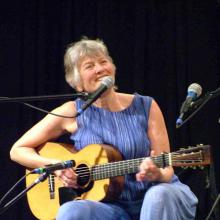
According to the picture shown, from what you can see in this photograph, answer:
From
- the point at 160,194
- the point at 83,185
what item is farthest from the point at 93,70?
the point at 160,194

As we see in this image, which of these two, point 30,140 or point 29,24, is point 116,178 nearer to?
point 30,140

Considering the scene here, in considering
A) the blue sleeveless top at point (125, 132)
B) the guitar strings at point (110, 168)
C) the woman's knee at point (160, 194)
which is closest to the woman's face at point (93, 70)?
the blue sleeveless top at point (125, 132)

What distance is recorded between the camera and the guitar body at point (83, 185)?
2209 mm

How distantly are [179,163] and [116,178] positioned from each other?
324mm

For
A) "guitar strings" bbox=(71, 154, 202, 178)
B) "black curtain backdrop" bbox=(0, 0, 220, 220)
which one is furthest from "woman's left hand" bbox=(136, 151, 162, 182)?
"black curtain backdrop" bbox=(0, 0, 220, 220)

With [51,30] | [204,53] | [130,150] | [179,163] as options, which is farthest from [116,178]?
[51,30]

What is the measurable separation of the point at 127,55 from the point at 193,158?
1465 millimetres

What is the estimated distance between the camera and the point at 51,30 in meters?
3.48

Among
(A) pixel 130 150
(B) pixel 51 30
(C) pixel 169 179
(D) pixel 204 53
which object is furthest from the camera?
(B) pixel 51 30

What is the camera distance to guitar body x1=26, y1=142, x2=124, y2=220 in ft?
7.25

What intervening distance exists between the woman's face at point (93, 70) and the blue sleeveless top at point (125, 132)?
118 millimetres

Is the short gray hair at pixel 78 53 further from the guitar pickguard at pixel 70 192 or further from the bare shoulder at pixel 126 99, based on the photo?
the guitar pickguard at pixel 70 192

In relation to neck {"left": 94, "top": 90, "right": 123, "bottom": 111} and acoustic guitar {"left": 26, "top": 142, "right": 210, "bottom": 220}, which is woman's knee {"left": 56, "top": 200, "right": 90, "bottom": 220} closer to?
acoustic guitar {"left": 26, "top": 142, "right": 210, "bottom": 220}

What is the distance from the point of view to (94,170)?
2.27 meters
